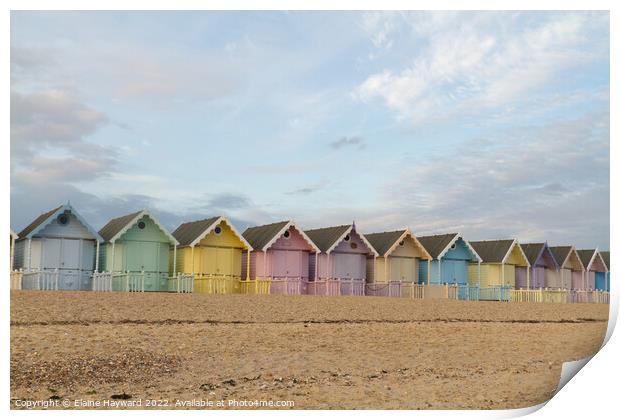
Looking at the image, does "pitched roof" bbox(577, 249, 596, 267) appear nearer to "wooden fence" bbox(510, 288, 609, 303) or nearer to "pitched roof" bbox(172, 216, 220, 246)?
"wooden fence" bbox(510, 288, 609, 303)

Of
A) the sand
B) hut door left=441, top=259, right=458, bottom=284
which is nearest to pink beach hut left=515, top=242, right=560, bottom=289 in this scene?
hut door left=441, top=259, right=458, bottom=284

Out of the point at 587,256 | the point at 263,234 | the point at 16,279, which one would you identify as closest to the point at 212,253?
the point at 263,234

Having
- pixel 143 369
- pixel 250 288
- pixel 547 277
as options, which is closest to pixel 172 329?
pixel 143 369

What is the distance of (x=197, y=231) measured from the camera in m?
22.3

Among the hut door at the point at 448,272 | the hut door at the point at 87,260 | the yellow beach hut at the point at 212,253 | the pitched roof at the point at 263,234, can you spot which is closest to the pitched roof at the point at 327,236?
the pitched roof at the point at 263,234

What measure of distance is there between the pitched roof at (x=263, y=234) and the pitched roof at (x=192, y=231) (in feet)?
6.36

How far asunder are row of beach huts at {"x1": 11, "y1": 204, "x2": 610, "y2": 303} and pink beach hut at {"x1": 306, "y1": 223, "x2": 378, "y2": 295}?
0.04 m

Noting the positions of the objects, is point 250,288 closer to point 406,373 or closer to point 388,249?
point 388,249

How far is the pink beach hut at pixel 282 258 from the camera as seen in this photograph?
23516mm

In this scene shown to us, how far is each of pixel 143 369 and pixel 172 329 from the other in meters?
2.40

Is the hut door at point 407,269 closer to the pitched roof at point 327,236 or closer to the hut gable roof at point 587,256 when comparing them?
the pitched roof at point 327,236

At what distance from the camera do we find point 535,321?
19109mm

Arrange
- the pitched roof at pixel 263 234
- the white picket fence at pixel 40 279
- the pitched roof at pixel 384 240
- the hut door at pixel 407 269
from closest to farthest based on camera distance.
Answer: the white picket fence at pixel 40 279 < the pitched roof at pixel 263 234 < the pitched roof at pixel 384 240 < the hut door at pixel 407 269

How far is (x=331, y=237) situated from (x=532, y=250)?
9820 mm
